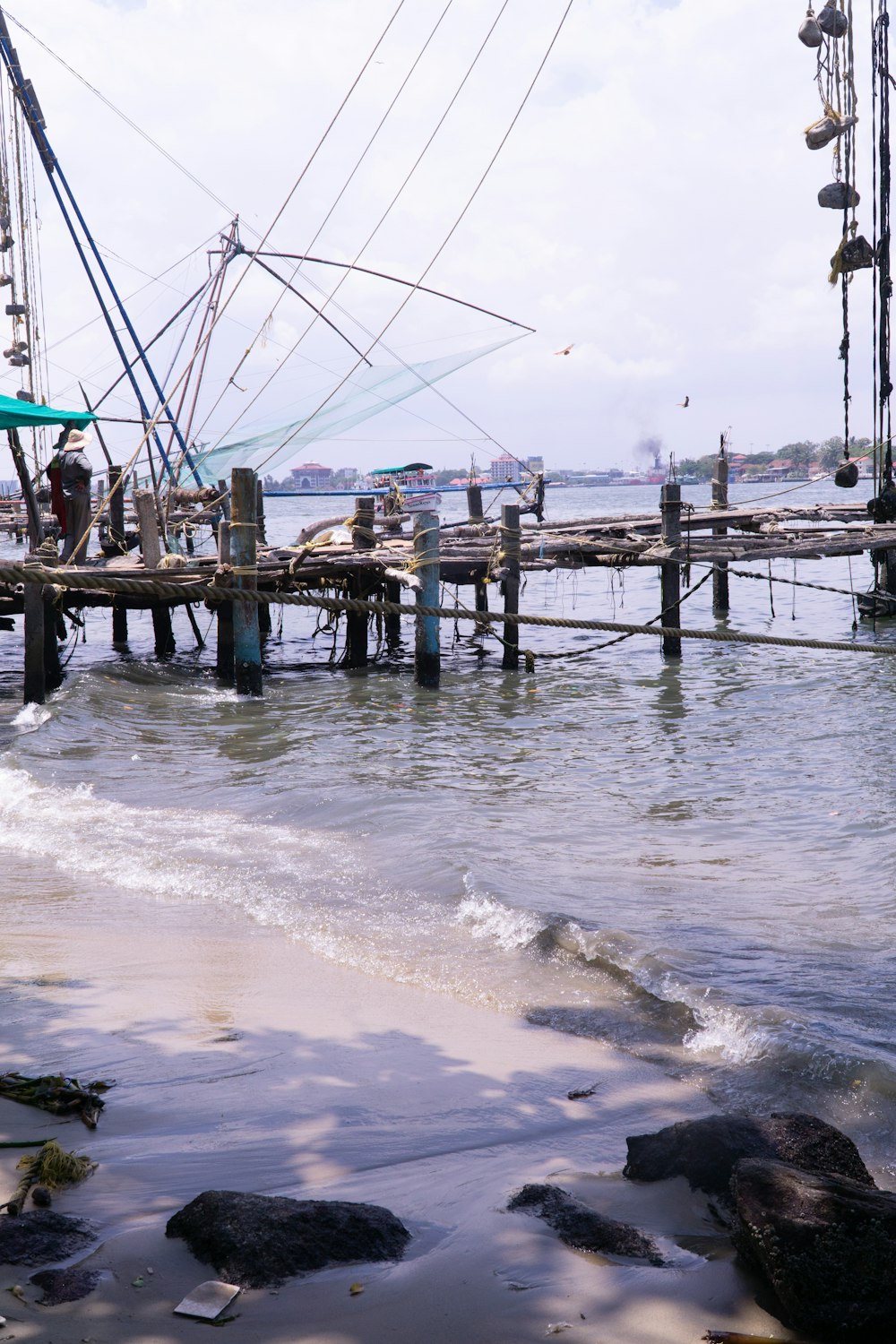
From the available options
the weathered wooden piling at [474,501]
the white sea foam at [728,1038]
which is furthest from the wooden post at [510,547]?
the weathered wooden piling at [474,501]

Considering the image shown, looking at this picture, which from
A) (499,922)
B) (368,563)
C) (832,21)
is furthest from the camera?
(368,563)

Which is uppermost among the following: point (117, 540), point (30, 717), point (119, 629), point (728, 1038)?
point (117, 540)

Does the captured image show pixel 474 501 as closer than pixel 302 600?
No

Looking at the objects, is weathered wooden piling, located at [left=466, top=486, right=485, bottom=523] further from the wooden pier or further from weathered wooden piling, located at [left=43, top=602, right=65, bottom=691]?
weathered wooden piling, located at [left=43, top=602, right=65, bottom=691]

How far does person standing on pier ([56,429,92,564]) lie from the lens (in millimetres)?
12312

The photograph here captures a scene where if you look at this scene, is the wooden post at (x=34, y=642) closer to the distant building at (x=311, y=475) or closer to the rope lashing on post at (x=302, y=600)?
the rope lashing on post at (x=302, y=600)

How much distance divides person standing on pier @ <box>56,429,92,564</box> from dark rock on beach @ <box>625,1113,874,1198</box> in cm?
1106

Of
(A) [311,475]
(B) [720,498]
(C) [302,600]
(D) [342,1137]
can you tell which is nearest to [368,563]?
(C) [302,600]

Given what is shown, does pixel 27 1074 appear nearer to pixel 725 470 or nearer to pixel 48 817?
pixel 48 817

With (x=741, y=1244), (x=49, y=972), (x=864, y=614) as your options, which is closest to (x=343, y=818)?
(x=49, y=972)

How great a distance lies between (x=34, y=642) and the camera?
1116cm

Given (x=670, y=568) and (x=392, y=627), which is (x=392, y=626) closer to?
(x=392, y=627)

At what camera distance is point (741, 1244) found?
2.47 meters

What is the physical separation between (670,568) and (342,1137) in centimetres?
1169
